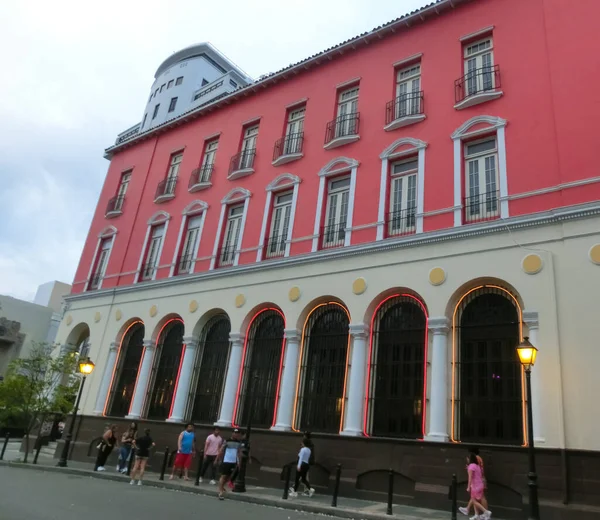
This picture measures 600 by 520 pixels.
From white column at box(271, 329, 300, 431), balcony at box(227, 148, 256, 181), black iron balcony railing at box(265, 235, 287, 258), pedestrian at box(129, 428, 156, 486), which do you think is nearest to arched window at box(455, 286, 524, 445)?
white column at box(271, 329, 300, 431)

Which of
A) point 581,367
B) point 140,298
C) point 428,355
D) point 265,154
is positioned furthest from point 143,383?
point 581,367

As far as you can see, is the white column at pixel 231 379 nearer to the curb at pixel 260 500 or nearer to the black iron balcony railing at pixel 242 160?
the curb at pixel 260 500

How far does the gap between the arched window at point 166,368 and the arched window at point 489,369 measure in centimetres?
1063

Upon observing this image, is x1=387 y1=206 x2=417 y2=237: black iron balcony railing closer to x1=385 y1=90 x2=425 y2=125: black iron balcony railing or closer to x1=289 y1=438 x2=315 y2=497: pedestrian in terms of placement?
x1=385 y1=90 x2=425 y2=125: black iron balcony railing

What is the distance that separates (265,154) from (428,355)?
34.5 feet

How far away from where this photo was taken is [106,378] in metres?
21.1

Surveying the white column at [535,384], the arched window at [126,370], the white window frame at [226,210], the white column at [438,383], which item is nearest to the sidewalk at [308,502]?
the white column at [438,383]

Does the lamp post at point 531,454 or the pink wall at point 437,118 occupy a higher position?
the pink wall at point 437,118

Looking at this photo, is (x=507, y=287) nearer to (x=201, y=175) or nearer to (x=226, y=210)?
(x=226, y=210)

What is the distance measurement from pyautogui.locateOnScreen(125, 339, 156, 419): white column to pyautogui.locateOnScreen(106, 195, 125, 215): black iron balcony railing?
319 inches

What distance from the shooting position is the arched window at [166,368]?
1902cm

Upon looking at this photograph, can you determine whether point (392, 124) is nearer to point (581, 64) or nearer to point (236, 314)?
point (581, 64)

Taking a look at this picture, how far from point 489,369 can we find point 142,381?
42.8ft

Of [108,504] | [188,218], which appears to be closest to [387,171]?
[188,218]
